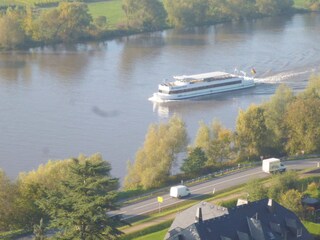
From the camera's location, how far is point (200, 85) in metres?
47.0

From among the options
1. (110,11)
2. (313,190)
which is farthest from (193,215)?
(110,11)

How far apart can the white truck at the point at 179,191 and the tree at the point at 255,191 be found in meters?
2.32

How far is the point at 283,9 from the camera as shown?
7794cm

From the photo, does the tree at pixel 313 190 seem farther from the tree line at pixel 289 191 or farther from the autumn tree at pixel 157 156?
the autumn tree at pixel 157 156

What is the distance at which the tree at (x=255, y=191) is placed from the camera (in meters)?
26.7

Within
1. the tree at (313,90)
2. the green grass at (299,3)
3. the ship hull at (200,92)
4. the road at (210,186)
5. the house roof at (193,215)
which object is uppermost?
the green grass at (299,3)

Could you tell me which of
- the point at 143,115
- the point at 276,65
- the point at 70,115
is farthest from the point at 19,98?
the point at 276,65

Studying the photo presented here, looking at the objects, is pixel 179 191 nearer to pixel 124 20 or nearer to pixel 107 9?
pixel 124 20

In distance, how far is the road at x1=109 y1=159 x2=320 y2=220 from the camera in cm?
2676

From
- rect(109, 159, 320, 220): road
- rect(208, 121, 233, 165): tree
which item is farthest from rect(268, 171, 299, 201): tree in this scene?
rect(208, 121, 233, 165): tree

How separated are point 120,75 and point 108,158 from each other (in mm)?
16489

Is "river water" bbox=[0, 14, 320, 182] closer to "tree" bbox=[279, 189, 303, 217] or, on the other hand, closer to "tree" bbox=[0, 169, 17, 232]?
"tree" bbox=[0, 169, 17, 232]

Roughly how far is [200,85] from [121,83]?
496cm

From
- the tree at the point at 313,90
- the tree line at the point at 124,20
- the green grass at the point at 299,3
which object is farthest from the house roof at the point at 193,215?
the green grass at the point at 299,3
